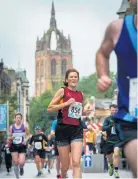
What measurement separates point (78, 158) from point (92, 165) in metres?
12.2

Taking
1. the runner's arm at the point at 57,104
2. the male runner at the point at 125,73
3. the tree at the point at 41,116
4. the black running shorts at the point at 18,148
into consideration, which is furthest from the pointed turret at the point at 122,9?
the tree at the point at 41,116

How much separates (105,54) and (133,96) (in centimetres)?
41

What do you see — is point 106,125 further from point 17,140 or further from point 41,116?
point 41,116

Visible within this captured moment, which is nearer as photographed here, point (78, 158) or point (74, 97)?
point (78, 158)

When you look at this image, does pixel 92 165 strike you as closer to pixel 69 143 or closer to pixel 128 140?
pixel 69 143

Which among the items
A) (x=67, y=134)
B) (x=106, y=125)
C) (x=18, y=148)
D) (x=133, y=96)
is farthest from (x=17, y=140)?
(x=133, y=96)

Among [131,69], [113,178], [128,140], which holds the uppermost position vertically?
[131,69]

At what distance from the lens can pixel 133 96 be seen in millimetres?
5164

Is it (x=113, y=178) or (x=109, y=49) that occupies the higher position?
(x=109, y=49)

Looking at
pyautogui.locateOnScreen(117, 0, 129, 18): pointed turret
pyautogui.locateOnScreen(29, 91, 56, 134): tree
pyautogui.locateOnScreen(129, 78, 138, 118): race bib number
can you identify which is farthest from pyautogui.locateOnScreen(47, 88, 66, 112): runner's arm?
pyautogui.locateOnScreen(29, 91, 56, 134): tree

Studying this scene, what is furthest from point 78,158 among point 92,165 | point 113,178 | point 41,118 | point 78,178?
point 41,118

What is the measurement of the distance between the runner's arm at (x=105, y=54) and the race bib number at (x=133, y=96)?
235mm

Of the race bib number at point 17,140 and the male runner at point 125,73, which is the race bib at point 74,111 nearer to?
the male runner at point 125,73

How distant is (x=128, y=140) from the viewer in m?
4.99
